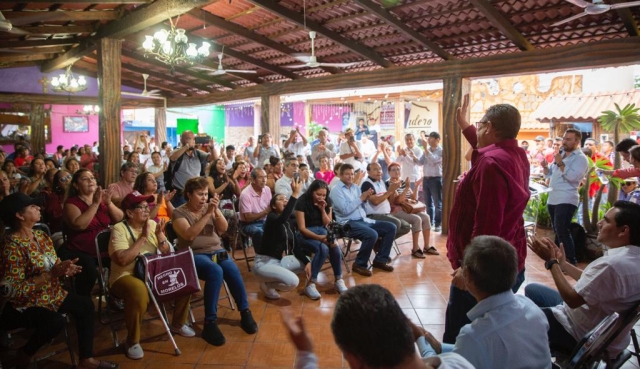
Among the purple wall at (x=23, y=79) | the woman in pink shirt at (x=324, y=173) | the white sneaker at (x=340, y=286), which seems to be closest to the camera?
the white sneaker at (x=340, y=286)

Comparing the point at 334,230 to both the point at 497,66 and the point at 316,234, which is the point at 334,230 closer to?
the point at 316,234

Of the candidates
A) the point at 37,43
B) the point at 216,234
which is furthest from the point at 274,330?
the point at 37,43

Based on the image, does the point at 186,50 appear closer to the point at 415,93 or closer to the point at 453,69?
the point at 453,69

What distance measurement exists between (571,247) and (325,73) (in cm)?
498

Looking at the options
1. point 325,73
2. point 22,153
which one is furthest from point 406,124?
point 22,153

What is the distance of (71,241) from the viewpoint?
3529mm

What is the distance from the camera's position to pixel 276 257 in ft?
13.2

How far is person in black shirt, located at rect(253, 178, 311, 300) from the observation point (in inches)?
154

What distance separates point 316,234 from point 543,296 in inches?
84.4

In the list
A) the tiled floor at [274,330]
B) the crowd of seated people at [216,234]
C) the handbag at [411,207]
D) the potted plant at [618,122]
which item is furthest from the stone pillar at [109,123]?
the potted plant at [618,122]

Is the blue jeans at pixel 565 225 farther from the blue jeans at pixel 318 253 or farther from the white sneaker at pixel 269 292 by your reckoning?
the white sneaker at pixel 269 292

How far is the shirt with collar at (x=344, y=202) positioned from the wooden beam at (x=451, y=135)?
6.46 feet

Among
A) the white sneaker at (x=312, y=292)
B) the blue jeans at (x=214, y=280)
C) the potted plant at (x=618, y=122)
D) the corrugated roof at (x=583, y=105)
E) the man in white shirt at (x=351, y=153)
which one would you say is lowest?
the white sneaker at (x=312, y=292)

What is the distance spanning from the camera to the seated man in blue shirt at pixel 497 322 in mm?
1516
